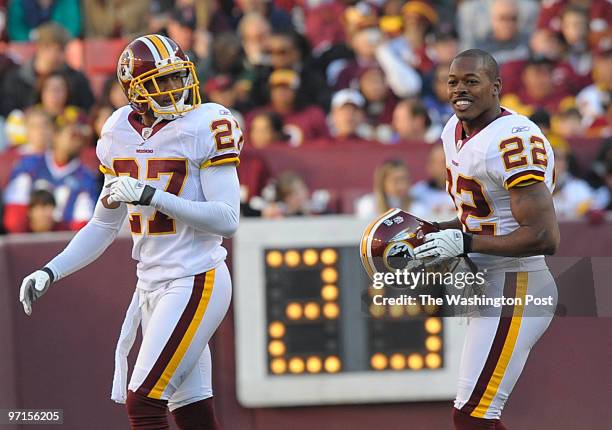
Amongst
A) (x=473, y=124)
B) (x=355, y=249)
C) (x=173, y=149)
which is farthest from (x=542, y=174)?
(x=355, y=249)

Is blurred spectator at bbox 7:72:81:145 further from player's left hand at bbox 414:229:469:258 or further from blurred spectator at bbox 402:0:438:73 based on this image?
player's left hand at bbox 414:229:469:258

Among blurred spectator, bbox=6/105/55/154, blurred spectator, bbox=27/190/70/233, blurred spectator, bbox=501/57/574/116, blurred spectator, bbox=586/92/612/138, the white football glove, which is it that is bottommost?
the white football glove

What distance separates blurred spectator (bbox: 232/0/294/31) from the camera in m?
10.8

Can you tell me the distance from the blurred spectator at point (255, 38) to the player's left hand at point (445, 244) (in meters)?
5.84

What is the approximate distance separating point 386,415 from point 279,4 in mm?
5889

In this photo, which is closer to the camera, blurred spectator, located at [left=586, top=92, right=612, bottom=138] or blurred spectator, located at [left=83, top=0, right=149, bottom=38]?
blurred spectator, located at [left=586, top=92, right=612, bottom=138]

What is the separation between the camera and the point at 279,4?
11.4 meters

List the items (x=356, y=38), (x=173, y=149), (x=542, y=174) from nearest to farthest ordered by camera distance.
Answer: (x=542, y=174), (x=173, y=149), (x=356, y=38)

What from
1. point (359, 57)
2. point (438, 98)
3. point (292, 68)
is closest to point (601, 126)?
point (438, 98)

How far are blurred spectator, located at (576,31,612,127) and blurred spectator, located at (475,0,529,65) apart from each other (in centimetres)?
65

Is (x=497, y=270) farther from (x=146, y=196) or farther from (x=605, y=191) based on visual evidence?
(x=605, y=191)

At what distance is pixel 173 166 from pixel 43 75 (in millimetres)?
5446

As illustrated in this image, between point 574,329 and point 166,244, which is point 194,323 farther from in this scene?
point 574,329

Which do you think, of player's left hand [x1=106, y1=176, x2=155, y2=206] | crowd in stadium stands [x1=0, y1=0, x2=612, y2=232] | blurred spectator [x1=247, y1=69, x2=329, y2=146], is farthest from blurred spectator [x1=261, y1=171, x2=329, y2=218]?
player's left hand [x1=106, y1=176, x2=155, y2=206]
